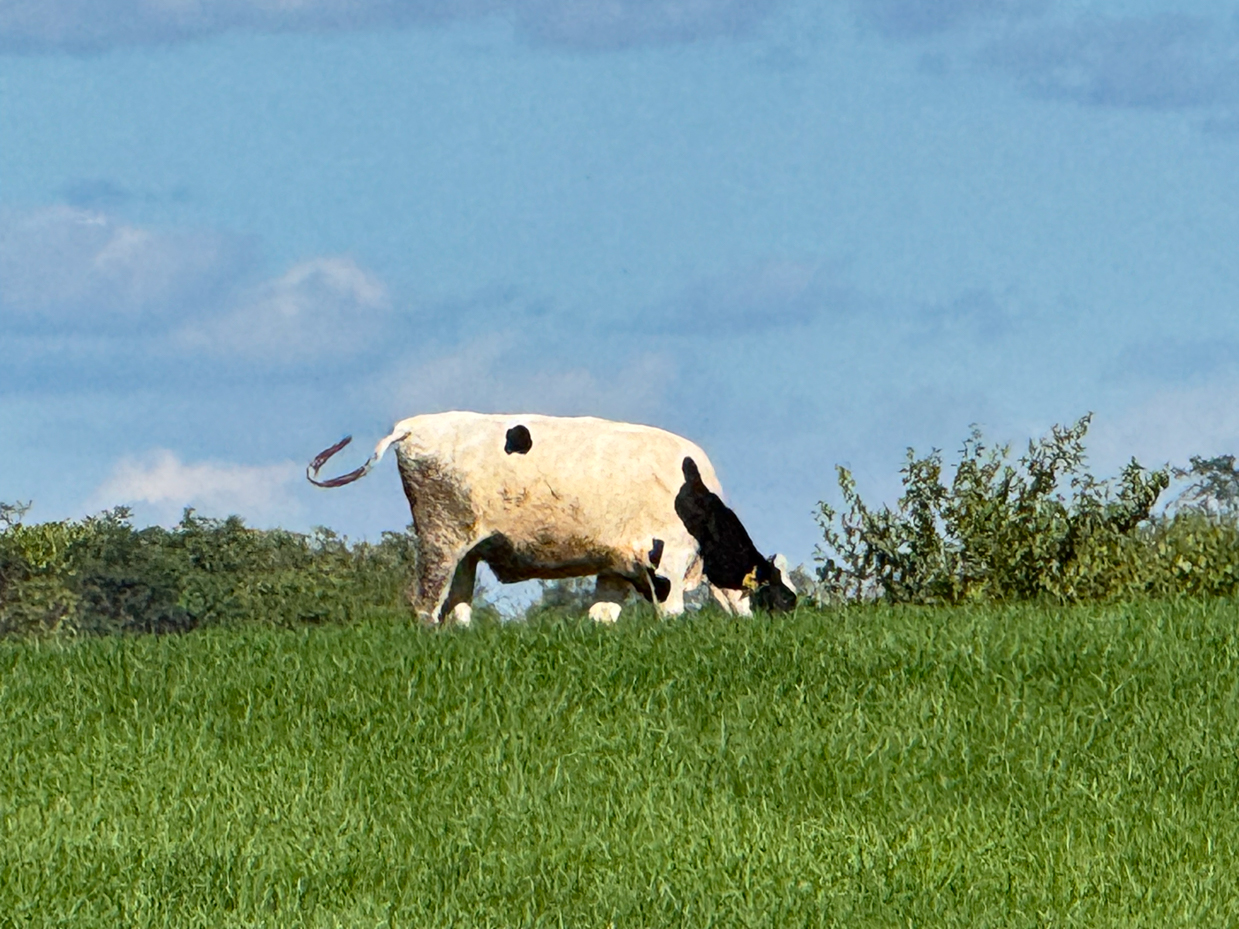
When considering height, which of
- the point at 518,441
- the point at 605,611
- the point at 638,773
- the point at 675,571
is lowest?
the point at 638,773

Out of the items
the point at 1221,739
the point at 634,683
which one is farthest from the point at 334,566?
the point at 1221,739

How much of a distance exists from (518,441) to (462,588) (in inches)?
59.8

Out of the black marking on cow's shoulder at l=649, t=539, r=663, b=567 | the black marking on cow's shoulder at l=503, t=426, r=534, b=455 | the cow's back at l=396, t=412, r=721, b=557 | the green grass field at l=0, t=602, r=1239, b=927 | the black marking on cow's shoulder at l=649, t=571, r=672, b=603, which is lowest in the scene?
the green grass field at l=0, t=602, r=1239, b=927

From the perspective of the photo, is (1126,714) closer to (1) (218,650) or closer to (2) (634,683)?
(2) (634,683)

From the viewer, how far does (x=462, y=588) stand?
15484 millimetres

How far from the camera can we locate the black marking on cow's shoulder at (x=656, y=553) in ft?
49.1

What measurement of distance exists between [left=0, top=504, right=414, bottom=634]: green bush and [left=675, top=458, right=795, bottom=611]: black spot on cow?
51.4ft

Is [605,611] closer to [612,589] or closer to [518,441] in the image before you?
[612,589]

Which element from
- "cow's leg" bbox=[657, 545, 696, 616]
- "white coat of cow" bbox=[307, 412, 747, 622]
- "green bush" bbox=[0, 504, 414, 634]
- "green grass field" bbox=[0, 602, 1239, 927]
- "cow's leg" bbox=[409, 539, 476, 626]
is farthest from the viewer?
"green bush" bbox=[0, 504, 414, 634]

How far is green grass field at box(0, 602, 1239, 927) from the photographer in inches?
301

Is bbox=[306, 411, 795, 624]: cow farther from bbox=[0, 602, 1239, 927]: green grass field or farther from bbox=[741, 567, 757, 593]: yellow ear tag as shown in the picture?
bbox=[0, 602, 1239, 927]: green grass field

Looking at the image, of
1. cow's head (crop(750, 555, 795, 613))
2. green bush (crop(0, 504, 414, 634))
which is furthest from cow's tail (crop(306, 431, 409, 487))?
green bush (crop(0, 504, 414, 634))

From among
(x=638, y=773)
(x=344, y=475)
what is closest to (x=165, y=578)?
(x=344, y=475)

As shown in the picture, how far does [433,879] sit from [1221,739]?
534 centimetres
